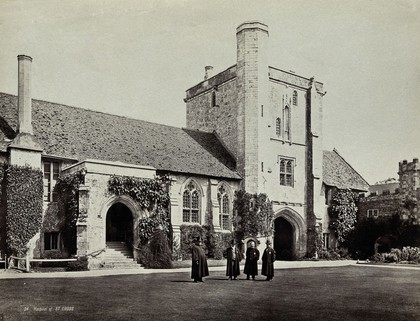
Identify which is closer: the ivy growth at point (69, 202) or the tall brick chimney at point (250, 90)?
the ivy growth at point (69, 202)

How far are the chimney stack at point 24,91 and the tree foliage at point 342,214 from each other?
71.0 feet

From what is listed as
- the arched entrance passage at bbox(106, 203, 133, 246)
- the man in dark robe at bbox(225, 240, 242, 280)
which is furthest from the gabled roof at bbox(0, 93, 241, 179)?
the man in dark robe at bbox(225, 240, 242, 280)

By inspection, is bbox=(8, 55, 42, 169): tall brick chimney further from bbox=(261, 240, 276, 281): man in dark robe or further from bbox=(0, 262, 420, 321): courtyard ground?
bbox=(261, 240, 276, 281): man in dark robe

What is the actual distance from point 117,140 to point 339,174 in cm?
1821

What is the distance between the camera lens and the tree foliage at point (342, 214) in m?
33.5

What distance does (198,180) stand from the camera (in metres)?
27.6

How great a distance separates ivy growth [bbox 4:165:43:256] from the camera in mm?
21203

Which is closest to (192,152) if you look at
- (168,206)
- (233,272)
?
(168,206)

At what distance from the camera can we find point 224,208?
2914cm

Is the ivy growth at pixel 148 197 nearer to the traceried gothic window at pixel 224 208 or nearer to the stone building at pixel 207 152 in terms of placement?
the stone building at pixel 207 152

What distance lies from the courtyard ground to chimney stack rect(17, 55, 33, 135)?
8932 millimetres

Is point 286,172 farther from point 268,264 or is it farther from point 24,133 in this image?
point 24,133

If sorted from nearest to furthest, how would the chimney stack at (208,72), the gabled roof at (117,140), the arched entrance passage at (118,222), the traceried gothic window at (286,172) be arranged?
the gabled roof at (117,140) → the arched entrance passage at (118,222) → the traceried gothic window at (286,172) → the chimney stack at (208,72)

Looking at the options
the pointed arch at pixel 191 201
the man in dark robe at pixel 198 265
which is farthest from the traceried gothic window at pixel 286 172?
the man in dark robe at pixel 198 265
